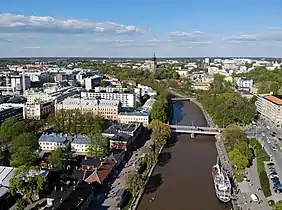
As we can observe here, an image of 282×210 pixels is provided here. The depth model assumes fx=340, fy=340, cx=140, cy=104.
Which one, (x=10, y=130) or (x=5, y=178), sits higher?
(x=10, y=130)

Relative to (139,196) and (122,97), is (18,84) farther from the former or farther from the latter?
(139,196)

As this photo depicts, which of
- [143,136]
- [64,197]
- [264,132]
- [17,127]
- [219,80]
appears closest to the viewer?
[64,197]

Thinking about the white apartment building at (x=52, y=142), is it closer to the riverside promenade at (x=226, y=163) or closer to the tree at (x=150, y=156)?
the tree at (x=150, y=156)

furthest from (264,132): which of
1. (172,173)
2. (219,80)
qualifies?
(219,80)

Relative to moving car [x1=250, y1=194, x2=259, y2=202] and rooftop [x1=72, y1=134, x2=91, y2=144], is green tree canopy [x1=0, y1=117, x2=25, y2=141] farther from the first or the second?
moving car [x1=250, y1=194, x2=259, y2=202]

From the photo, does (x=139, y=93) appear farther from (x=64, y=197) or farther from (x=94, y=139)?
(x=64, y=197)

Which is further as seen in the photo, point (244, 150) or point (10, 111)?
point (10, 111)

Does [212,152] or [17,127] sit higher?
[17,127]

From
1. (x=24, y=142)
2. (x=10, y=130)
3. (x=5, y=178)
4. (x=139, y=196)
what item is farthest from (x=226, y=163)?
(x=10, y=130)
